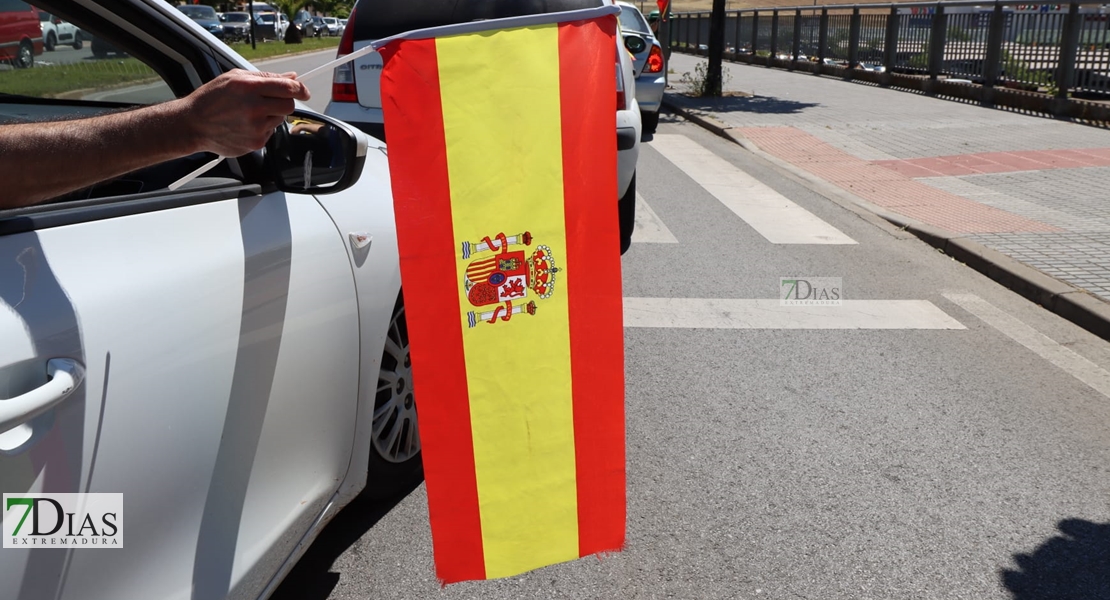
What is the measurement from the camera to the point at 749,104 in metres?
17.5

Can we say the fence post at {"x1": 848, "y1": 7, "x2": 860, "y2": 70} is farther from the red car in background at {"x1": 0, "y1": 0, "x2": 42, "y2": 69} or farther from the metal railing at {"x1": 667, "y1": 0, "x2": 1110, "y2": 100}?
the red car in background at {"x1": 0, "y1": 0, "x2": 42, "y2": 69}

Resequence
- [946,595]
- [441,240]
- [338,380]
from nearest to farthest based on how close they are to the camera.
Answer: [441,240] < [338,380] < [946,595]

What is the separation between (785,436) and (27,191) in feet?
10.5

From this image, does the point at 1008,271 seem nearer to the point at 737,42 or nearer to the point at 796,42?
the point at 796,42

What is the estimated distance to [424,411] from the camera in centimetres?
218

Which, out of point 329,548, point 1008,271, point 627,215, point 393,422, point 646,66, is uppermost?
point 646,66

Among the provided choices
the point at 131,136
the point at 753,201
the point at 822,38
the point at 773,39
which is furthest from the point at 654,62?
the point at 773,39

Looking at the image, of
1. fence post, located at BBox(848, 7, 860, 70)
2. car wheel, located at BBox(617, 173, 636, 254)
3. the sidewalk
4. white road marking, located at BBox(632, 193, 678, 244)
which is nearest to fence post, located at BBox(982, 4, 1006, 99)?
the sidewalk

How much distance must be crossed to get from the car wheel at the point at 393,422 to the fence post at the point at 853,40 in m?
22.2

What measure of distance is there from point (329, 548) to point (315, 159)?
4.64 ft

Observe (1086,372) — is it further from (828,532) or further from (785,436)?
(828,532)

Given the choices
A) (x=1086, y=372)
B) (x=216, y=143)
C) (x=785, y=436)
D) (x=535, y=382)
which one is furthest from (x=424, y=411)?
(x=1086, y=372)

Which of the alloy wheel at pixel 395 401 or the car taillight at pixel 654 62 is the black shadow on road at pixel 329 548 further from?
the car taillight at pixel 654 62

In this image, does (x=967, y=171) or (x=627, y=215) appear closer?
(x=627, y=215)
